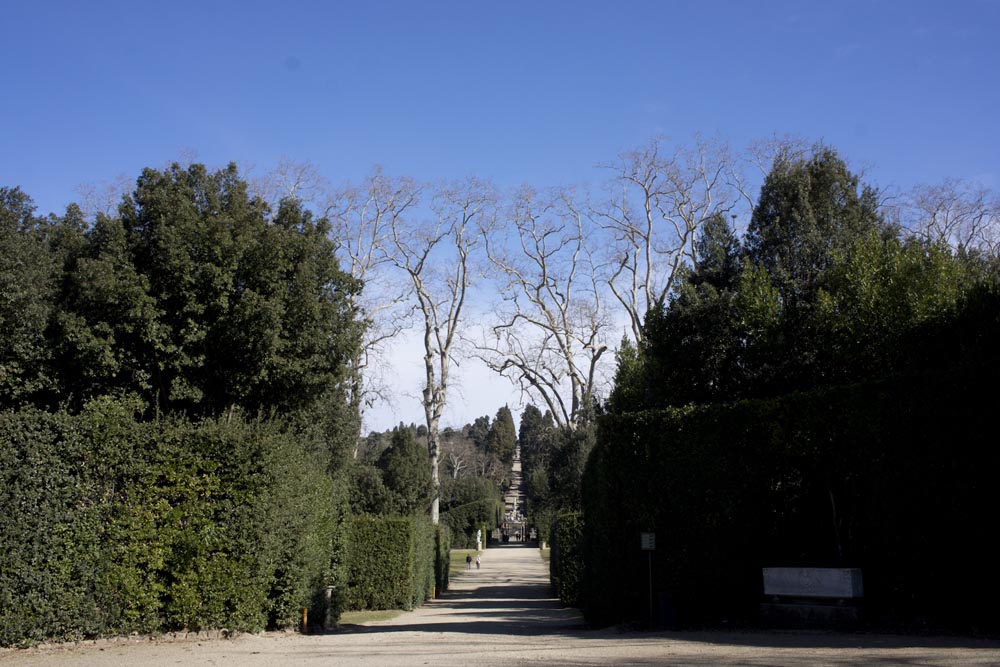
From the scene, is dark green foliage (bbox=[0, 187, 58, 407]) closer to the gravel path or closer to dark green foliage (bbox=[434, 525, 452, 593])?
the gravel path

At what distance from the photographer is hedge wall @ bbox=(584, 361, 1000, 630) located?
1145 cm

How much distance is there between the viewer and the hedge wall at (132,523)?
444 inches

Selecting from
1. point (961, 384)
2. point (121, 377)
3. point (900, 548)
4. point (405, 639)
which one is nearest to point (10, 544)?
point (121, 377)

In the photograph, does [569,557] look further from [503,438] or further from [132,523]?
[503,438]

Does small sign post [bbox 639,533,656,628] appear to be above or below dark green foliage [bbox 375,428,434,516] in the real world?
below

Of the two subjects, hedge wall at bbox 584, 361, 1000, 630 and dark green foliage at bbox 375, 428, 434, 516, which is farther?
dark green foliage at bbox 375, 428, 434, 516

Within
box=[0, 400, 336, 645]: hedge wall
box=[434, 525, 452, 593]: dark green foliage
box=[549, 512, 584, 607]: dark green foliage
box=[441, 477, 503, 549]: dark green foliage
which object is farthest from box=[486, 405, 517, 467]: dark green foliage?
box=[0, 400, 336, 645]: hedge wall

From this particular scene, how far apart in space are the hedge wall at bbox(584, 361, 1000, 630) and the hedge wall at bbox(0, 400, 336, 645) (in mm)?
6543

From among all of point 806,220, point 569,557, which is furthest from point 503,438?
point 806,220

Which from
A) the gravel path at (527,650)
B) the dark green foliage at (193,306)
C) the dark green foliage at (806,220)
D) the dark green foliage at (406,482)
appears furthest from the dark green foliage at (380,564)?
the dark green foliage at (806,220)

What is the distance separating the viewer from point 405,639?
13.7 m

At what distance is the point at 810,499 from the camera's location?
46.4 ft

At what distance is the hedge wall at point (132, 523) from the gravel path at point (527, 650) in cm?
52

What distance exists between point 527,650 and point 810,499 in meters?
6.31
